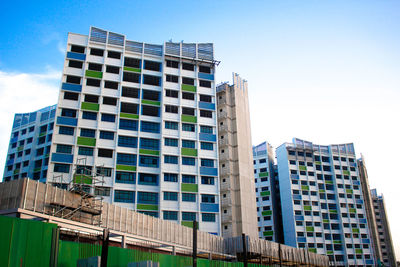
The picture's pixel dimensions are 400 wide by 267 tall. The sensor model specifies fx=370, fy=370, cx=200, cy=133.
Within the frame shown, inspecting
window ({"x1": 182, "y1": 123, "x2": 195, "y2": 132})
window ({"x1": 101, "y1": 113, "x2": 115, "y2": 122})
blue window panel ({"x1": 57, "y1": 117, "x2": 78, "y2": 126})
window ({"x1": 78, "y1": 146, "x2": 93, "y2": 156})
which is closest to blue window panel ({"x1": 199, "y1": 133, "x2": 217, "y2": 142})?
window ({"x1": 182, "y1": 123, "x2": 195, "y2": 132})

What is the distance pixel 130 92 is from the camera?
2416 inches

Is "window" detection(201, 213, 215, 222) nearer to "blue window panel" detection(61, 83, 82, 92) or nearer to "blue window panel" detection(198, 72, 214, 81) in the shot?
"blue window panel" detection(198, 72, 214, 81)

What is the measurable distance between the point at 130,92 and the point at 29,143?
37808 millimetres

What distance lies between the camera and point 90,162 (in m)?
53.3

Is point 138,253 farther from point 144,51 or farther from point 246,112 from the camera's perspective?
point 246,112

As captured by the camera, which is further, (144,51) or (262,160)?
(262,160)

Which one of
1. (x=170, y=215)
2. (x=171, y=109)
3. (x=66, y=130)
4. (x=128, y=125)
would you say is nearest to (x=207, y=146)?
(x=171, y=109)

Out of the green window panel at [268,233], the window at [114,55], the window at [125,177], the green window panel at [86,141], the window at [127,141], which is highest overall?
the window at [114,55]

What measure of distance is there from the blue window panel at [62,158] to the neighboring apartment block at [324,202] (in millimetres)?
57538

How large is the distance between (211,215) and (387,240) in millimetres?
92260

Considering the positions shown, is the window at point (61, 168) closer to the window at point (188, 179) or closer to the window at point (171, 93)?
the window at point (188, 179)

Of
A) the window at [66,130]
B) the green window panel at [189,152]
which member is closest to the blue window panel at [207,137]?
the green window panel at [189,152]

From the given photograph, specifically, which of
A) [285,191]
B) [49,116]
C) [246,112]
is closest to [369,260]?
[285,191]

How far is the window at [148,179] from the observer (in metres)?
55.5
